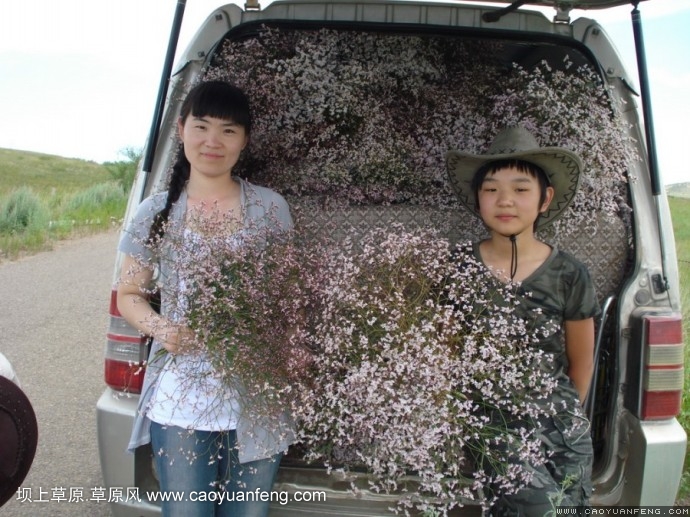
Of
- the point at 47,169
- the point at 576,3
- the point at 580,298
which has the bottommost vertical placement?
the point at 580,298

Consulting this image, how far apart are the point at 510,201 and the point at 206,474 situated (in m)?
1.37

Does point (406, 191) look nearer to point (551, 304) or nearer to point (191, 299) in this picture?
point (551, 304)

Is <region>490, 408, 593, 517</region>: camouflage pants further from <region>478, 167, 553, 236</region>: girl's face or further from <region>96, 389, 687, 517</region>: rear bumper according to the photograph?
<region>478, 167, 553, 236</region>: girl's face

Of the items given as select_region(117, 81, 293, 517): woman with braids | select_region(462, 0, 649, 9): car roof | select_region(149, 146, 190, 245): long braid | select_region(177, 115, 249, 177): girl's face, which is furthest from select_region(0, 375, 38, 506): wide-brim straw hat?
select_region(462, 0, 649, 9): car roof

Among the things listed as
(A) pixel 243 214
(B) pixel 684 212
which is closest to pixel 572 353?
(A) pixel 243 214

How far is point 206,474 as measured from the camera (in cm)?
214

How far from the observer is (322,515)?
2.30 metres

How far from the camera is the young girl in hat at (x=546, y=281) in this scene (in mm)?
2131

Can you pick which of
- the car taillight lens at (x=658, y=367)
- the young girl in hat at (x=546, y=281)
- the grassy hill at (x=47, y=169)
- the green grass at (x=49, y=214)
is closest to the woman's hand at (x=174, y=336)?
the young girl in hat at (x=546, y=281)

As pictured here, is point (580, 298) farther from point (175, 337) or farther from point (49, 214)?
point (49, 214)

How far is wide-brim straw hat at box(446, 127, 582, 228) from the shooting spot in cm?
229

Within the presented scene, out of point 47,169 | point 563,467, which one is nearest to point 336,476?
point 563,467

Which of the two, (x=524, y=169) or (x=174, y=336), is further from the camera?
(x=524, y=169)

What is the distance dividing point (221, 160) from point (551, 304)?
122 centimetres
